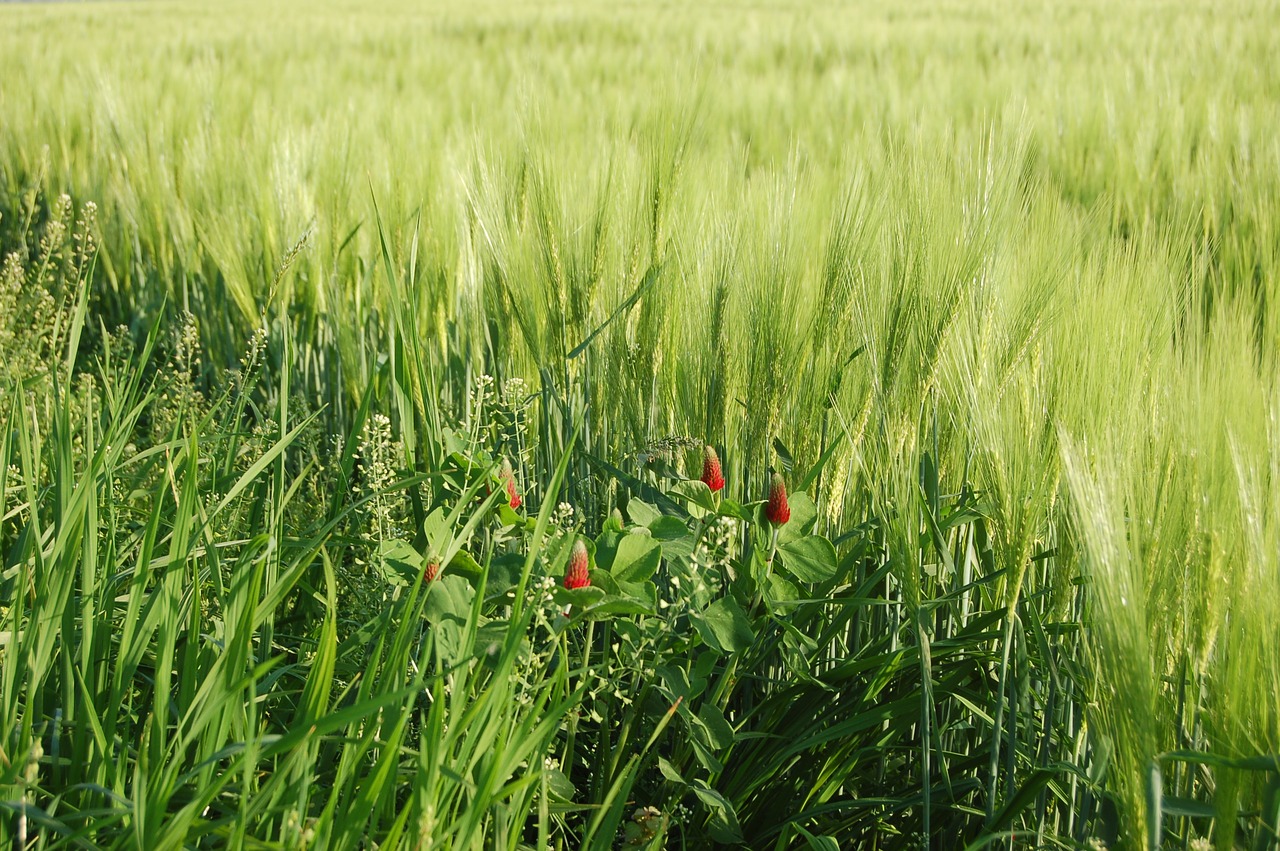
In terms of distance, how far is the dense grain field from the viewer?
0.67 metres

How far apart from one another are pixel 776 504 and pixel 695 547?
9cm

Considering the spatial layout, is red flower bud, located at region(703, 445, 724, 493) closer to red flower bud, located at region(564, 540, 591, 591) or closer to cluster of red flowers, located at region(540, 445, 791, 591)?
cluster of red flowers, located at region(540, 445, 791, 591)

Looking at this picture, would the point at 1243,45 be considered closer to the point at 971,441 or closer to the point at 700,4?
the point at 971,441

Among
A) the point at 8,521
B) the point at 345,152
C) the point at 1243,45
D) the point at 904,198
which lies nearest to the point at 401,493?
the point at 8,521

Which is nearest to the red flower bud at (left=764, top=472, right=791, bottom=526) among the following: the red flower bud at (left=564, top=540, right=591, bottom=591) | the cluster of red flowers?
the cluster of red flowers

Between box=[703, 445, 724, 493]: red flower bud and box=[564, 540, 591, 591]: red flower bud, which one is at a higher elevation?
box=[703, 445, 724, 493]: red flower bud

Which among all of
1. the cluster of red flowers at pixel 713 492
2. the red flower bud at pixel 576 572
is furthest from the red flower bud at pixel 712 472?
the red flower bud at pixel 576 572

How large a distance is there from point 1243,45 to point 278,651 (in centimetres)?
514

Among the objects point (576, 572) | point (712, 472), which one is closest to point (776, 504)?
point (712, 472)

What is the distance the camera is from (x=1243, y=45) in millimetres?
4477

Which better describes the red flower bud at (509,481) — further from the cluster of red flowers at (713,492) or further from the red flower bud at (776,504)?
the red flower bud at (776,504)

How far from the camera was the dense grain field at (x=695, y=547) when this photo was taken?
67 centimetres

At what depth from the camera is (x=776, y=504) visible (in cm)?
88

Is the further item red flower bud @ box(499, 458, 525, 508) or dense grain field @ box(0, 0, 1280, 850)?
red flower bud @ box(499, 458, 525, 508)
